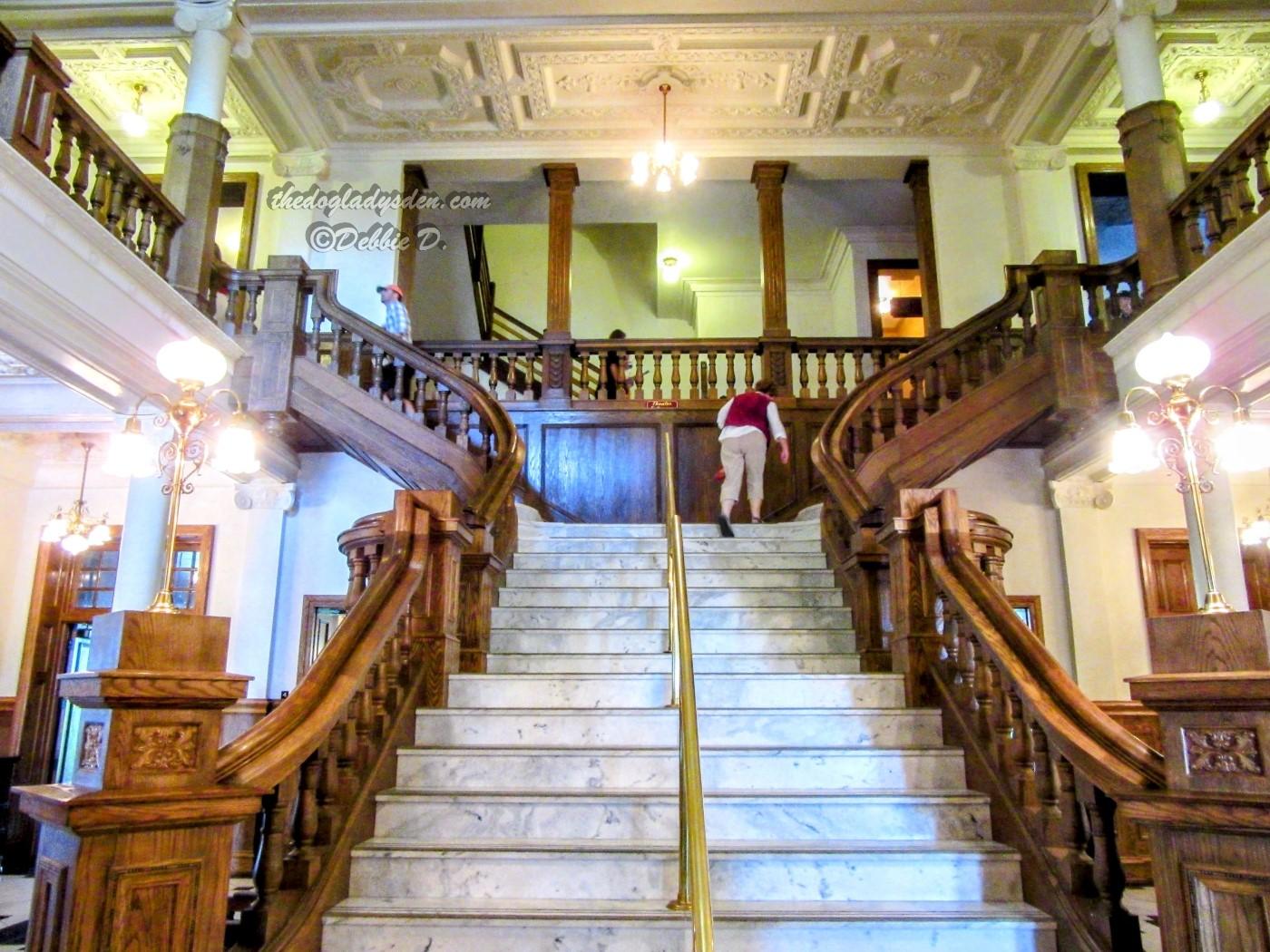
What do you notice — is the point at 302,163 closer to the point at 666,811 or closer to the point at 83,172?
the point at 83,172

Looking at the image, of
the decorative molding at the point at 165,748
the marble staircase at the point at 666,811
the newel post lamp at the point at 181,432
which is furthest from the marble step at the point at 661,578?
the decorative molding at the point at 165,748

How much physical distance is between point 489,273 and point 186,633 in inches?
461

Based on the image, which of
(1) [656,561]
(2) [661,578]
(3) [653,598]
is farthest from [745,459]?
(3) [653,598]

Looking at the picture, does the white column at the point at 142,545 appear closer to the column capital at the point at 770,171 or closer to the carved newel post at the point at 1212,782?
the carved newel post at the point at 1212,782

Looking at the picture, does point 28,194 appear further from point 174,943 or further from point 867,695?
point 867,695

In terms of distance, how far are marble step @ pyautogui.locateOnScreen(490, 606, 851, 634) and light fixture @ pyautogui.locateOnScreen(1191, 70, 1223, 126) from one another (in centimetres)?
678

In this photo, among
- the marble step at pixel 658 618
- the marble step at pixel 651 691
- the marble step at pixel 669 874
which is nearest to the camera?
the marble step at pixel 669 874

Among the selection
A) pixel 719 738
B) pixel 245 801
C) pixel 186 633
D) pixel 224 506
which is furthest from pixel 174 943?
pixel 224 506

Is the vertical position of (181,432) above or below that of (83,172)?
below

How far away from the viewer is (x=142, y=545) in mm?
6098

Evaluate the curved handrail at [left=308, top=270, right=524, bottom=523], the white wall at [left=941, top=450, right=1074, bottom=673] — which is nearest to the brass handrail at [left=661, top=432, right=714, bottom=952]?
the curved handrail at [left=308, top=270, right=524, bottom=523]

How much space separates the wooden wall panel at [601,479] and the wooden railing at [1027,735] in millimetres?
4247

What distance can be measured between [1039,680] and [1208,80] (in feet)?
25.7

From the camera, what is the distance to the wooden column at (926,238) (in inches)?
347
